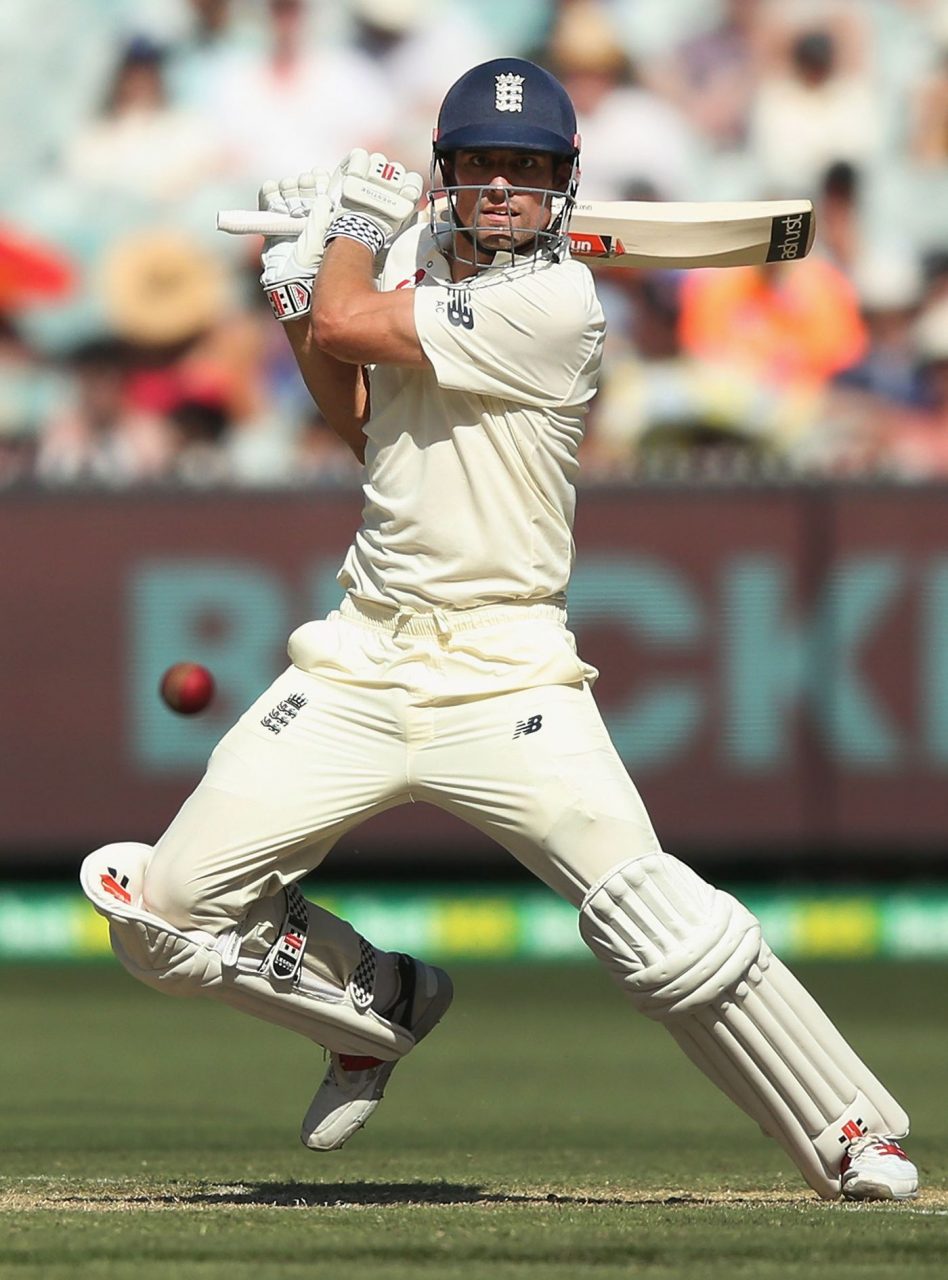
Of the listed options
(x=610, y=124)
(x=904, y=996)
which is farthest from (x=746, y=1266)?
(x=610, y=124)

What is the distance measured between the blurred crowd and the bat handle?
5796 mm

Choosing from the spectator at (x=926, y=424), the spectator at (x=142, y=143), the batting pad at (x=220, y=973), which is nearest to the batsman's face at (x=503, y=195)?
the batting pad at (x=220, y=973)

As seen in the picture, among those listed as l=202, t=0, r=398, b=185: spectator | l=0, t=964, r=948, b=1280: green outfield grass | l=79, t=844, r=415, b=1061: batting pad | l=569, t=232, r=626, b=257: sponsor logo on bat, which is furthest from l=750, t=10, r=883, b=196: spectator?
l=79, t=844, r=415, b=1061: batting pad

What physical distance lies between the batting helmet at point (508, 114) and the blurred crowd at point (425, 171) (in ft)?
19.3

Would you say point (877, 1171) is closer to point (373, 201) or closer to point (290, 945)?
point (290, 945)

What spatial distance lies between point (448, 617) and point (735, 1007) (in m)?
0.76

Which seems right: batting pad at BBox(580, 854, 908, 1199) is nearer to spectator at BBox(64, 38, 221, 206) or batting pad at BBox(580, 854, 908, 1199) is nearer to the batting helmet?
the batting helmet

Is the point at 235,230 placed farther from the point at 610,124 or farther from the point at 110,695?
the point at 610,124

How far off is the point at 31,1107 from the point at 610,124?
19.9ft

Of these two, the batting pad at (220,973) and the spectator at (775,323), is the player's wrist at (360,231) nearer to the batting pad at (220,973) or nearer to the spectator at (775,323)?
the batting pad at (220,973)

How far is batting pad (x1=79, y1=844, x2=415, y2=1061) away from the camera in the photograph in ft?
12.6

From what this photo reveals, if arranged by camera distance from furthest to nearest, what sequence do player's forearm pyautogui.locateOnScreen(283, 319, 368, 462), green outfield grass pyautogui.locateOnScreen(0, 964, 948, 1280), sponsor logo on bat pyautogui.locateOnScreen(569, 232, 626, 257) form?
sponsor logo on bat pyautogui.locateOnScreen(569, 232, 626, 257)
player's forearm pyautogui.locateOnScreen(283, 319, 368, 462)
green outfield grass pyautogui.locateOnScreen(0, 964, 948, 1280)

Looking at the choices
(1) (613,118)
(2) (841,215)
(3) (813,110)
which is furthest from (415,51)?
(2) (841,215)

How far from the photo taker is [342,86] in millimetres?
10805
